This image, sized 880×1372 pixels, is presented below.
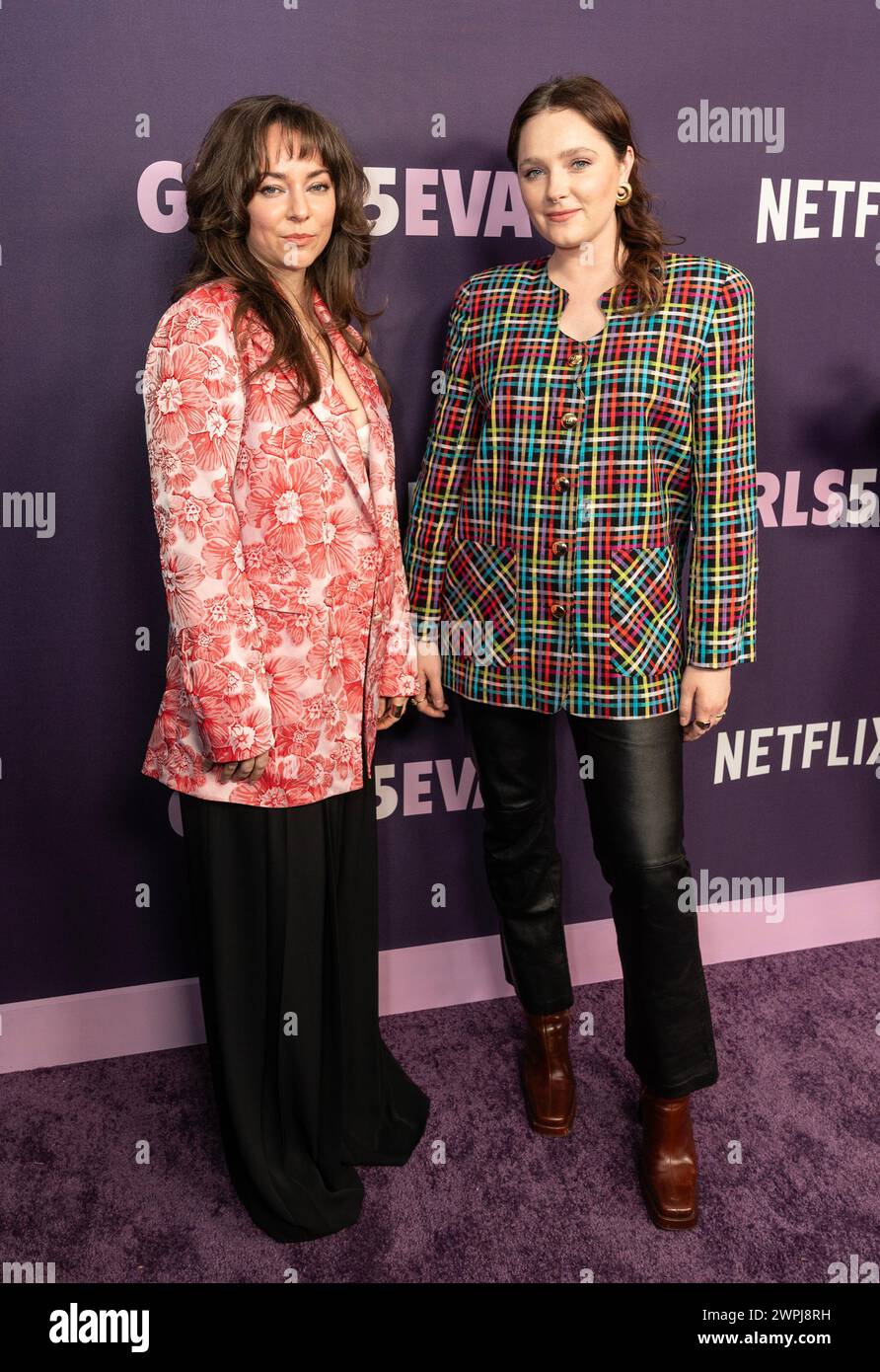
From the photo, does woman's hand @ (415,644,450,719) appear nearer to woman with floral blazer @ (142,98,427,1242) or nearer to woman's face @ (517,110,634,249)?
woman with floral blazer @ (142,98,427,1242)

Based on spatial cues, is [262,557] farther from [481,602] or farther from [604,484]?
[604,484]

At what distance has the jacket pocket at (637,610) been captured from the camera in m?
1.65

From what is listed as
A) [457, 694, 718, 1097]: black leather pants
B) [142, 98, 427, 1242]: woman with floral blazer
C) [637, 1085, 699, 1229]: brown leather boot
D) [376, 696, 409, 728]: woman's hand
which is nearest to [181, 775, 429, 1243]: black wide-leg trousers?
[142, 98, 427, 1242]: woman with floral blazer

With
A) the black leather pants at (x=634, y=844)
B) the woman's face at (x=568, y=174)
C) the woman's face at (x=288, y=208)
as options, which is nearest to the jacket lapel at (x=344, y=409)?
the woman's face at (x=288, y=208)

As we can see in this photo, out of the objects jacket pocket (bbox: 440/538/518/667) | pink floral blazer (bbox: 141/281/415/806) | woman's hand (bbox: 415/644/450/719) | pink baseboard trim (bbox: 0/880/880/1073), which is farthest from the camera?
pink baseboard trim (bbox: 0/880/880/1073)

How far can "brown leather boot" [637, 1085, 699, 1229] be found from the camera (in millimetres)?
1741

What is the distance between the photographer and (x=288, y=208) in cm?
147

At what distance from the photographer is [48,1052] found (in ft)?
7.07

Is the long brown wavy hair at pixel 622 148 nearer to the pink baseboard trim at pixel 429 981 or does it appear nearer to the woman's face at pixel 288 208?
the woman's face at pixel 288 208

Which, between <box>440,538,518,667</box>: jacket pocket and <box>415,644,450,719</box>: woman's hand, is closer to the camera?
<box>440,538,518,667</box>: jacket pocket

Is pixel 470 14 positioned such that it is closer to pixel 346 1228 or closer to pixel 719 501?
pixel 719 501

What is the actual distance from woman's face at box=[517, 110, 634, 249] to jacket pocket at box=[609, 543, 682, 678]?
481mm
